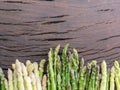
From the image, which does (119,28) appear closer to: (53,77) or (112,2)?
(112,2)

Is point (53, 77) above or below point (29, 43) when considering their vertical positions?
below

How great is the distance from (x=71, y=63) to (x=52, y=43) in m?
0.17

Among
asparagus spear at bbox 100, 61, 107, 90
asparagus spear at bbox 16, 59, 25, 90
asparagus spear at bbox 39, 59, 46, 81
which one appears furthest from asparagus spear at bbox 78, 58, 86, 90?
asparagus spear at bbox 16, 59, 25, 90

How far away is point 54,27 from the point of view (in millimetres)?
1891

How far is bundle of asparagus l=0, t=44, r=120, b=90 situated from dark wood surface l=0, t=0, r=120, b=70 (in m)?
0.05

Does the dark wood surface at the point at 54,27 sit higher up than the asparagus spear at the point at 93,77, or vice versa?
the dark wood surface at the point at 54,27

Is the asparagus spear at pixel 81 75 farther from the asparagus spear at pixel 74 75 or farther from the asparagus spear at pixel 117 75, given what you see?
the asparagus spear at pixel 117 75

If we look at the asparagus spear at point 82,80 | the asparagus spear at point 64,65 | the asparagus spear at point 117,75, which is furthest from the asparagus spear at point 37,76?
the asparagus spear at point 117,75

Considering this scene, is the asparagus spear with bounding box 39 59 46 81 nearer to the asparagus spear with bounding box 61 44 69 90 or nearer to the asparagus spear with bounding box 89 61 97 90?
the asparagus spear with bounding box 61 44 69 90

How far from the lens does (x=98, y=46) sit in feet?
6.50

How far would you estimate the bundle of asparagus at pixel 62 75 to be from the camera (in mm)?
1860

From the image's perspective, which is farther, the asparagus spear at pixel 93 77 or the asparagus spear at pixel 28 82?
the asparagus spear at pixel 93 77

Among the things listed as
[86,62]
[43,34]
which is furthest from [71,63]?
[43,34]

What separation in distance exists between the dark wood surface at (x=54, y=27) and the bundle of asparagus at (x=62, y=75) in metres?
0.05
